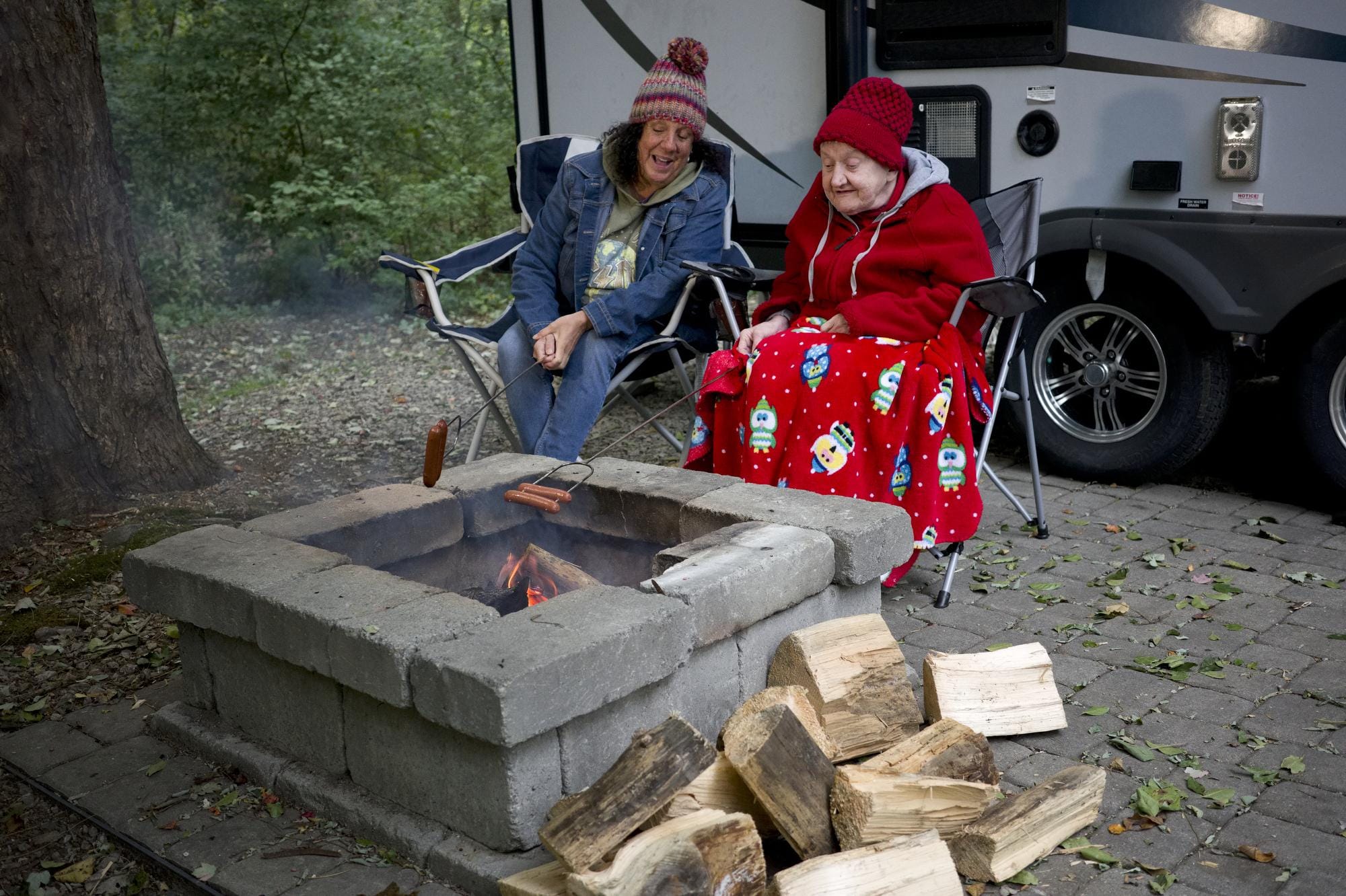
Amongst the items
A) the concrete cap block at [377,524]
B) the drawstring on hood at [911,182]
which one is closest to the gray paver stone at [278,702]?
the concrete cap block at [377,524]

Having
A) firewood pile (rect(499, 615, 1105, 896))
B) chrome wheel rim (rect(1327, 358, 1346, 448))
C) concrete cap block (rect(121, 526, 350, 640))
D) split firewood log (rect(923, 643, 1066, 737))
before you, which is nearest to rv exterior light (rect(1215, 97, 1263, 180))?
chrome wheel rim (rect(1327, 358, 1346, 448))

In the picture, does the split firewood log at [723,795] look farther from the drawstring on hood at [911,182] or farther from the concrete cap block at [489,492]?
the drawstring on hood at [911,182]

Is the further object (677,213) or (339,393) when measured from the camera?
(339,393)

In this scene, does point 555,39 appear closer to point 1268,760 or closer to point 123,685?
point 123,685

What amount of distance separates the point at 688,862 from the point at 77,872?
1.25 m

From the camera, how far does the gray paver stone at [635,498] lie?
302 cm

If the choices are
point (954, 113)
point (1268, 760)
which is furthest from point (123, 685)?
A: point (954, 113)

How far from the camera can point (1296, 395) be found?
4.11 m

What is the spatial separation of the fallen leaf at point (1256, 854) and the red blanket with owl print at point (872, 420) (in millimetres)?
1328

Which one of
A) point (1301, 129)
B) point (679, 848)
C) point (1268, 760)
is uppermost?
point (1301, 129)

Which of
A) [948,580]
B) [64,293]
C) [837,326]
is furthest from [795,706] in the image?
[64,293]

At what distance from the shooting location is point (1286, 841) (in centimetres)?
227

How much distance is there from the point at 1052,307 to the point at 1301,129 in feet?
3.30

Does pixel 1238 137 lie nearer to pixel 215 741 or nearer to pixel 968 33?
pixel 968 33
